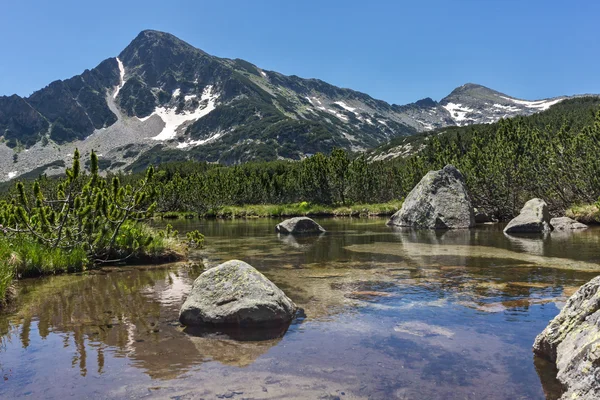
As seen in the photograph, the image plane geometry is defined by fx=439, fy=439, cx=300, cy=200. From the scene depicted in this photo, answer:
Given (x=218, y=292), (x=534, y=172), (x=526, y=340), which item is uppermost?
(x=534, y=172)

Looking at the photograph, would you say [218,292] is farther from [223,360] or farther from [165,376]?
[165,376]

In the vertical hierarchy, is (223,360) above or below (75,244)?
below

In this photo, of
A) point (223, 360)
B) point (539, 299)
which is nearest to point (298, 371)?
point (223, 360)

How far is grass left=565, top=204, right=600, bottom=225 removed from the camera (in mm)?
37281

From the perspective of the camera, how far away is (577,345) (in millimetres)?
6410

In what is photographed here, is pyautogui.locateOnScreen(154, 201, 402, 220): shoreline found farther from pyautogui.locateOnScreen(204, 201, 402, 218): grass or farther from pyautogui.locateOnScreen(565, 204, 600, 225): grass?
pyautogui.locateOnScreen(565, 204, 600, 225): grass

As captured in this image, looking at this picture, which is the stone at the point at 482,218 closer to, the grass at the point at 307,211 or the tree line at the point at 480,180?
the tree line at the point at 480,180

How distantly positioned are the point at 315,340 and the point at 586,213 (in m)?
38.6

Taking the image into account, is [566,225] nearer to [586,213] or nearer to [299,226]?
[586,213]

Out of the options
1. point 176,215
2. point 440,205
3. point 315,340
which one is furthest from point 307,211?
point 315,340

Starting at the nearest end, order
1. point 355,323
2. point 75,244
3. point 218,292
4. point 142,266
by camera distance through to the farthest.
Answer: point 355,323 < point 218,292 < point 75,244 < point 142,266

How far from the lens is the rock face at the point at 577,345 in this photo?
18.0ft

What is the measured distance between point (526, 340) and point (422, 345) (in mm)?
2043

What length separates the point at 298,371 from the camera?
7.09 m
